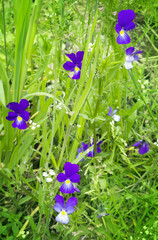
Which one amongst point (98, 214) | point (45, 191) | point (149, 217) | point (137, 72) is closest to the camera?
point (45, 191)

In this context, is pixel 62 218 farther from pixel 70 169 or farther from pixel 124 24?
pixel 124 24

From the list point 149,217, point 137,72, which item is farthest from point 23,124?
point 137,72

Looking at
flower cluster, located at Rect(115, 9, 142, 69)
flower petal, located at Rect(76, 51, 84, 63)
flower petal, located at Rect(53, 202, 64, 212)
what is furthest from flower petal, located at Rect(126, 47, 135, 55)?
flower petal, located at Rect(53, 202, 64, 212)

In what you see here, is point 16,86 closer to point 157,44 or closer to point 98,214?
point 98,214

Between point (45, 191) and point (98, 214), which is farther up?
point (45, 191)

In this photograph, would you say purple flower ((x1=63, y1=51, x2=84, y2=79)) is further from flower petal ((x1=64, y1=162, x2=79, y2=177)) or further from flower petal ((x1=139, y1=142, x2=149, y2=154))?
flower petal ((x1=139, y1=142, x2=149, y2=154))

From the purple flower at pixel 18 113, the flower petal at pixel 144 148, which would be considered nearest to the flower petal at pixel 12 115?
the purple flower at pixel 18 113

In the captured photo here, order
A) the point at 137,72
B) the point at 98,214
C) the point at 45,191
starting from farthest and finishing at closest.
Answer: the point at 137,72
the point at 98,214
the point at 45,191

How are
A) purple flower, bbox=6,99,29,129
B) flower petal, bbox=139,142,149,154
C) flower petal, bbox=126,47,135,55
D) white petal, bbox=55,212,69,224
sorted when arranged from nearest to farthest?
white petal, bbox=55,212,69,224
purple flower, bbox=6,99,29,129
flower petal, bbox=126,47,135,55
flower petal, bbox=139,142,149,154

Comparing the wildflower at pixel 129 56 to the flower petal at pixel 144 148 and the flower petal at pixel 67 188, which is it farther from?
the flower petal at pixel 67 188
